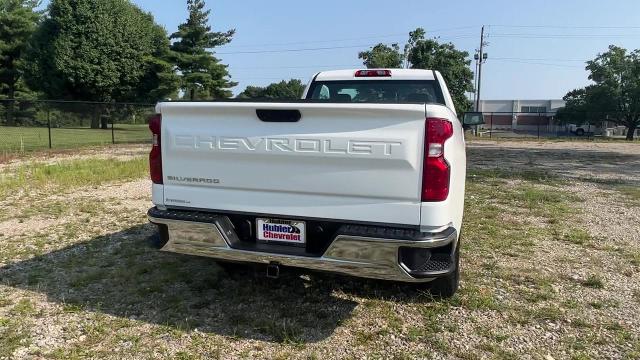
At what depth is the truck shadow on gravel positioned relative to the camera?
11.9ft

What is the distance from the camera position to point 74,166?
12.1 meters

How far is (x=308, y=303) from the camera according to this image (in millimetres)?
3979

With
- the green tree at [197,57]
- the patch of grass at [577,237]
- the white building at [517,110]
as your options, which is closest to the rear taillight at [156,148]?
the patch of grass at [577,237]

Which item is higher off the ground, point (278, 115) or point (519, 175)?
point (278, 115)

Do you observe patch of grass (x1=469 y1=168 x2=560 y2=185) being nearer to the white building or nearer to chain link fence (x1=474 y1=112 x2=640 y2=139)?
chain link fence (x1=474 y1=112 x2=640 y2=139)

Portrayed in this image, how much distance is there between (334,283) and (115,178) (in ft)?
25.5

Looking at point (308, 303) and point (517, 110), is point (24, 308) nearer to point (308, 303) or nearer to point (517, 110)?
point (308, 303)

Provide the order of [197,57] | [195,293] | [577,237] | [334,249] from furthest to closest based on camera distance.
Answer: [197,57] < [577,237] < [195,293] < [334,249]

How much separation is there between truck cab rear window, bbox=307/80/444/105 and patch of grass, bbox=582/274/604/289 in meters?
2.16

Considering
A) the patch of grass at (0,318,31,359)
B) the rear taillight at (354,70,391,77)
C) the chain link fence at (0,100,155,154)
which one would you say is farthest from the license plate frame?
the chain link fence at (0,100,155,154)

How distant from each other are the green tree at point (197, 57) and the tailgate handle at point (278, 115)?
117 ft

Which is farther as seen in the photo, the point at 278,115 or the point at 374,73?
the point at 374,73

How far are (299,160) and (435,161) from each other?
853mm

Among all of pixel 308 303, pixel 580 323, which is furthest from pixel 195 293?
pixel 580 323
